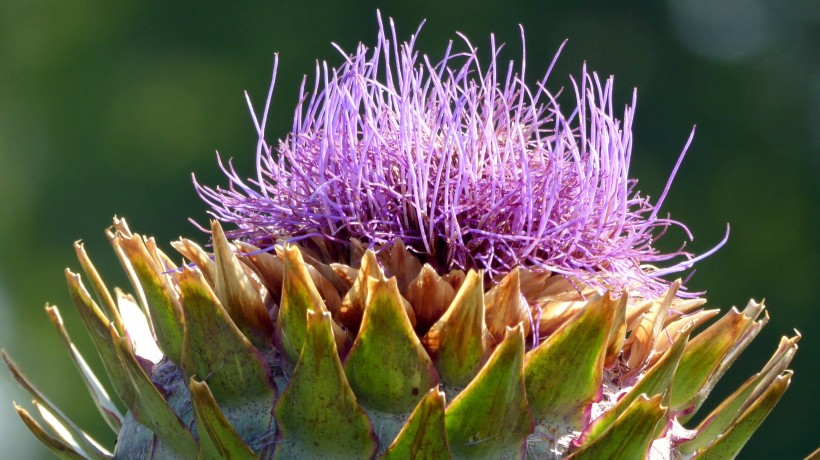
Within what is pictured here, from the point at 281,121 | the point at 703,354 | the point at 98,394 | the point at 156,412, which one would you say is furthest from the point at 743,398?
the point at 281,121

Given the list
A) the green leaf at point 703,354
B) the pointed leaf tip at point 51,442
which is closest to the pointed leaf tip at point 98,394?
the pointed leaf tip at point 51,442

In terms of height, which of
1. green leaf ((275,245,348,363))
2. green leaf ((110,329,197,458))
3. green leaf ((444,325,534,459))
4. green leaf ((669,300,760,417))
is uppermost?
green leaf ((275,245,348,363))

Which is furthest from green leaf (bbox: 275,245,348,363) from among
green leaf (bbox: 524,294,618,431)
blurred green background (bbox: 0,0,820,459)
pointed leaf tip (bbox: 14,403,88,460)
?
blurred green background (bbox: 0,0,820,459)

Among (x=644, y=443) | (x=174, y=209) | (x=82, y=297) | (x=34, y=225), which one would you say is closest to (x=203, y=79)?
(x=174, y=209)

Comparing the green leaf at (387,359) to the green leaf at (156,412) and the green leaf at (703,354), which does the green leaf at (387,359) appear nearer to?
the green leaf at (156,412)

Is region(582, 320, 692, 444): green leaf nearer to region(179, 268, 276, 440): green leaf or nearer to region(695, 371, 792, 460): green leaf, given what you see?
region(695, 371, 792, 460): green leaf

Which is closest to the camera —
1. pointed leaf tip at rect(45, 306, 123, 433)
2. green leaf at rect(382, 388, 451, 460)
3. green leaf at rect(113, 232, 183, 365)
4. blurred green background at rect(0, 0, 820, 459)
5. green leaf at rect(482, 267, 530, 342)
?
green leaf at rect(382, 388, 451, 460)

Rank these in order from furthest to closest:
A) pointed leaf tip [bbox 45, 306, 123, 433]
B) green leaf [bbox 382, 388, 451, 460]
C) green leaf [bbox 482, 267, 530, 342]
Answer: pointed leaf tip [bbox 45, 306, 123, 433]
green leaf [bbox 482, 267, 530, 342]
green leaf [bbox 382, 388, 451, 460]
